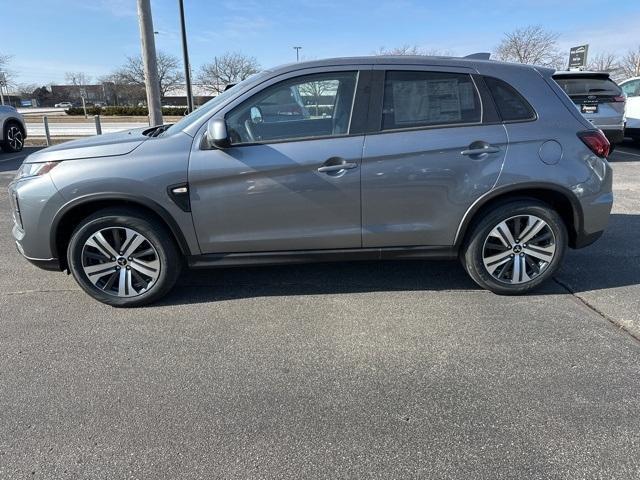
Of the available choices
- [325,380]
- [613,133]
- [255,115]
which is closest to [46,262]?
[255,115]

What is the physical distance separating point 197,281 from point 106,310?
812 millimetres

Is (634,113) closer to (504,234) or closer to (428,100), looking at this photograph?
(504,234)

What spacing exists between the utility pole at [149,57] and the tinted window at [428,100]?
22.3 feet

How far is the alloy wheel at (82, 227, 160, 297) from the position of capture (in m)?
3.44

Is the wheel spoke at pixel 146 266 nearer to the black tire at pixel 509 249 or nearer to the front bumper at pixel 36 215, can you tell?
the front bumper at pixel 36 215

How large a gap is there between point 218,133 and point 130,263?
1260mm

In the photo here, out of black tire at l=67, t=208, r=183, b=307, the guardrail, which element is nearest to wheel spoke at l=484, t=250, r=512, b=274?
black tire at l=67, t=208, r=183, b=307

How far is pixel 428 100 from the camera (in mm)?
3455

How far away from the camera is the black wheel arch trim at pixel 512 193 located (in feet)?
11.4

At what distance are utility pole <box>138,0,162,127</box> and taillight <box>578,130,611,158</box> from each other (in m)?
7.74

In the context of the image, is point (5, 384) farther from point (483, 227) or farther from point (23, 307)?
point (483, 227)

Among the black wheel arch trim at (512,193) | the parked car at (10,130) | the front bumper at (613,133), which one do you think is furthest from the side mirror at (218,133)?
the parked car at (10,130)

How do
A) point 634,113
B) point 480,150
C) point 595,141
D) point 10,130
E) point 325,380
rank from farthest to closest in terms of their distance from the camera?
point 10,130 → point 634,113 → point 595,141 → point 480,150 → point 325,380

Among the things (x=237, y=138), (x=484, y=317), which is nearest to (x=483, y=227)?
(x=484, y=317)
